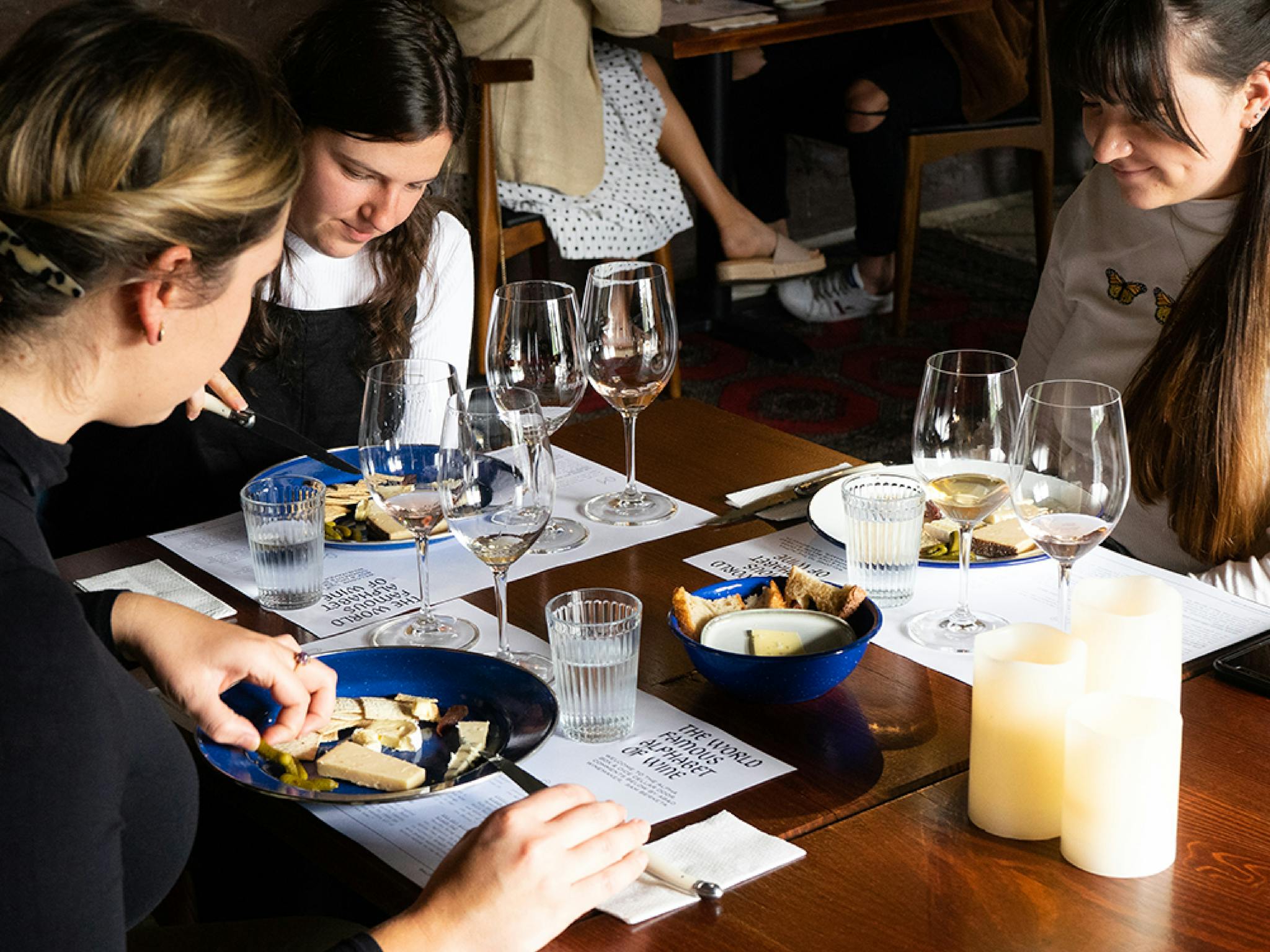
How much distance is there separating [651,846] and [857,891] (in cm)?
14

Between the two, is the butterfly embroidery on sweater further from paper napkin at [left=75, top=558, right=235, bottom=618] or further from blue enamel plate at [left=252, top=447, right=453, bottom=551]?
paper napkin at [left=75, top=558, right=235, bottom=618]

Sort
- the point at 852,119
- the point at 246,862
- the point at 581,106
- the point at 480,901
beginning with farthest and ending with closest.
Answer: the point at 852,119 < the point at 581,106 < the point at 246,862 < the point at 480,901

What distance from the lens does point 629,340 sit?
1.60m

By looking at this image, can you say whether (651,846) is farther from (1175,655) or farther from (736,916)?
(1175,655)

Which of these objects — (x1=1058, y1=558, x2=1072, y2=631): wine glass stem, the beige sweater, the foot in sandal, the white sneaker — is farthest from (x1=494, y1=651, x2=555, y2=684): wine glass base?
the white sneaker

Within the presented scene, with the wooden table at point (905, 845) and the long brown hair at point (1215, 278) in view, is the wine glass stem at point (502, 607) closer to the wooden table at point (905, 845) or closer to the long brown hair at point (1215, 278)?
the wooden table at point (905, 845)

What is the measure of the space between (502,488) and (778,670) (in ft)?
0.89

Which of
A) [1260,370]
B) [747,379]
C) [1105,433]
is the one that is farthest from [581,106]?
[1105,433]

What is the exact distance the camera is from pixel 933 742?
116cm

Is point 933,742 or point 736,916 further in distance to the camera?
point 933,742

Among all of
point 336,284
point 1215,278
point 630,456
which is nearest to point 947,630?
point 630,456

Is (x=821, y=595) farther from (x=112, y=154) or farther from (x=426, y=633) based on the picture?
(x=112, y=154)

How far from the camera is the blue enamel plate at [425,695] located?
1100 mm

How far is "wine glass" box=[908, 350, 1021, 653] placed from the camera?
1.29 m
